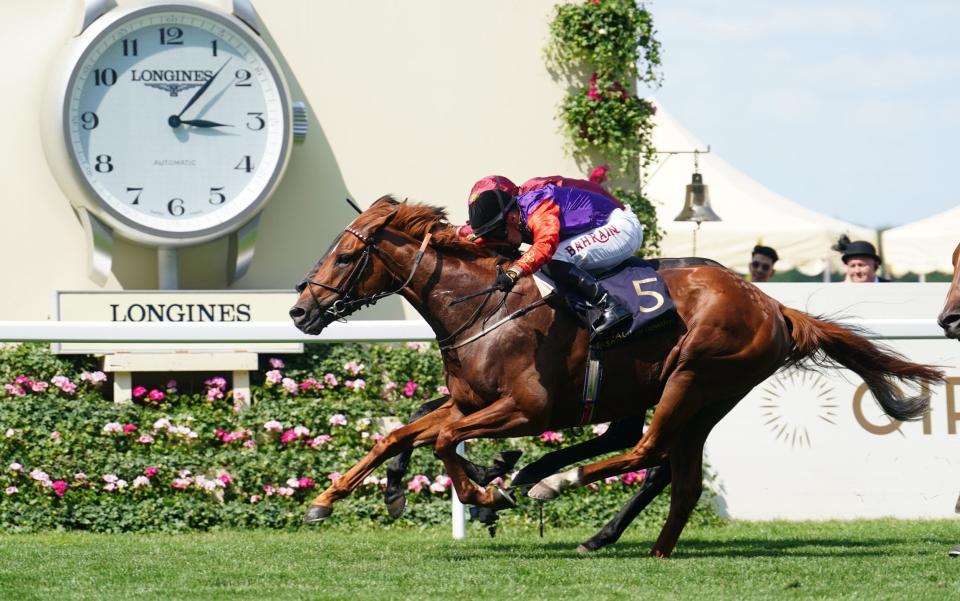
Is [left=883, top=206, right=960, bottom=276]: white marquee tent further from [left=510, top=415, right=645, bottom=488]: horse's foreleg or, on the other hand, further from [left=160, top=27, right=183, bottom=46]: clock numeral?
[left=510, top=415, right=645, bottom=488]: horse's foreleg

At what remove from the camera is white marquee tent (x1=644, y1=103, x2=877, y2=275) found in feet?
46.6

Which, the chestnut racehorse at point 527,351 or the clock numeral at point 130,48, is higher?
the clock numeral at point 130,48

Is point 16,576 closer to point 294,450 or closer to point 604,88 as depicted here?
point 294,450

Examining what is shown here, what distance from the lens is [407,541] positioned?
6520 millimetres

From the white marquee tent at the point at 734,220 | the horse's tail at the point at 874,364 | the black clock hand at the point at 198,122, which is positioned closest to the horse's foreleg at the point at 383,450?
the horse's tail at the point at 874,364

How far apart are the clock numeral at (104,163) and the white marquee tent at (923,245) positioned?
31.4 ft

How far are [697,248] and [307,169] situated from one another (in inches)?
223

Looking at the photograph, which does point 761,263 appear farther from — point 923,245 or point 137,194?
point 923,245

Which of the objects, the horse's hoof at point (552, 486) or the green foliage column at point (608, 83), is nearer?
the horse's hoof at point (552, 486)

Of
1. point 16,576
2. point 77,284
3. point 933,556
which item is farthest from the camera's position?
point 77,284

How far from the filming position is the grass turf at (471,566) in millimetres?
4621

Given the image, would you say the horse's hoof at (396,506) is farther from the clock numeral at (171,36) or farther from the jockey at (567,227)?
the clock numeral at (171,36)

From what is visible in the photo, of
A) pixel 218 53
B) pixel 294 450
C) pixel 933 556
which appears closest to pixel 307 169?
pixel 218 53

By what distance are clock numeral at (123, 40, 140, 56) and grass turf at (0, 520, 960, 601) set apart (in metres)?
3.42
